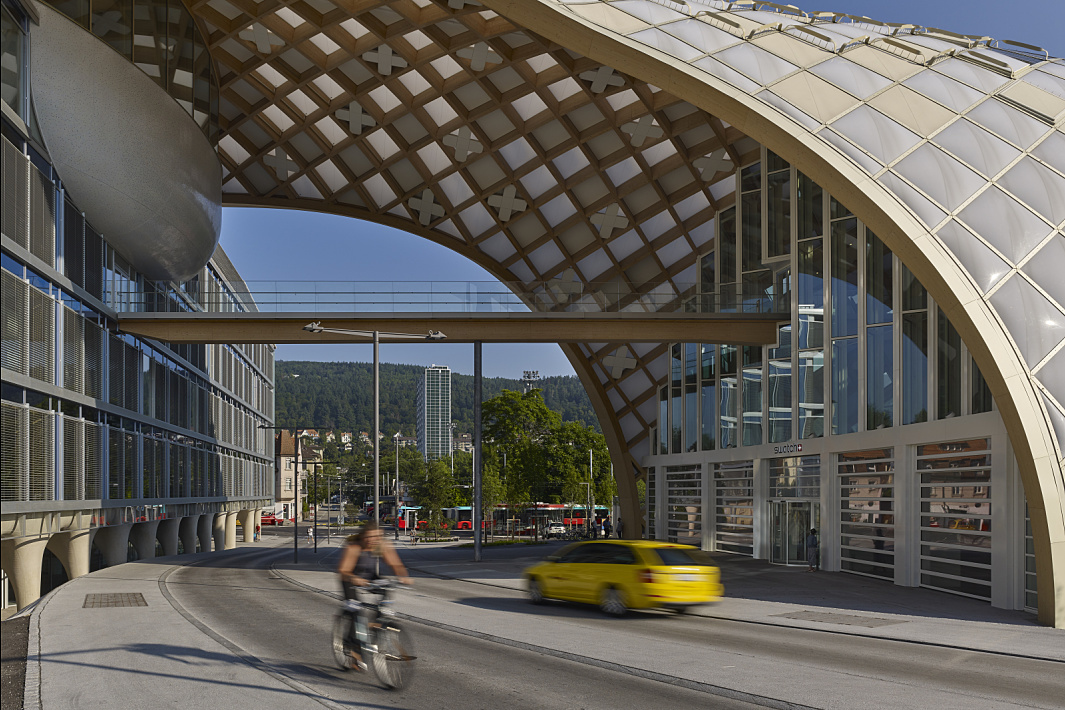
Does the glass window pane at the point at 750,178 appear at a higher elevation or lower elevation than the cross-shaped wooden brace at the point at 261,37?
lower

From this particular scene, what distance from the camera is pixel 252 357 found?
7825 centimetres

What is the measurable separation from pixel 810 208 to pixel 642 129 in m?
12.0

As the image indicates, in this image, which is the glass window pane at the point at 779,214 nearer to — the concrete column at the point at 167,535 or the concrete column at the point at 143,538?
the concrete column at the point at 143,538

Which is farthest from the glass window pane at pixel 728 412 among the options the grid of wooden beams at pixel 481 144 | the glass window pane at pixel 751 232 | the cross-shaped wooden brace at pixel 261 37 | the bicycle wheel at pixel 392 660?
the bicycle wheel at pixel 392 660

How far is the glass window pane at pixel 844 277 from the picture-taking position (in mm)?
30547

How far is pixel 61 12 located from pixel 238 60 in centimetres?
1421

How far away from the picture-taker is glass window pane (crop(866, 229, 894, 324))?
28.3 m

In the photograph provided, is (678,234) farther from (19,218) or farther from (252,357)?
(252,357)

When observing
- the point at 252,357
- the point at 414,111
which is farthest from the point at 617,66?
the point at 252,357

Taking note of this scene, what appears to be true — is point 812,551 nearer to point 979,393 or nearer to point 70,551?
point 979,393

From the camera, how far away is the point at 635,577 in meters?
18.9

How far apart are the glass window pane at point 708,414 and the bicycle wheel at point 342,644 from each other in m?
33.4

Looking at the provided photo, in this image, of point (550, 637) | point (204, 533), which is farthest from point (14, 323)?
point (204, 533)

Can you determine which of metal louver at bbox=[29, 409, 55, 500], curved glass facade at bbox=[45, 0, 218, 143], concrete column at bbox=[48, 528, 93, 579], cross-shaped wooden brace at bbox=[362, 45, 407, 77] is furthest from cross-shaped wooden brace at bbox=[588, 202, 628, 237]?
metal louver at bbox=[29, 409, 55, 500]
